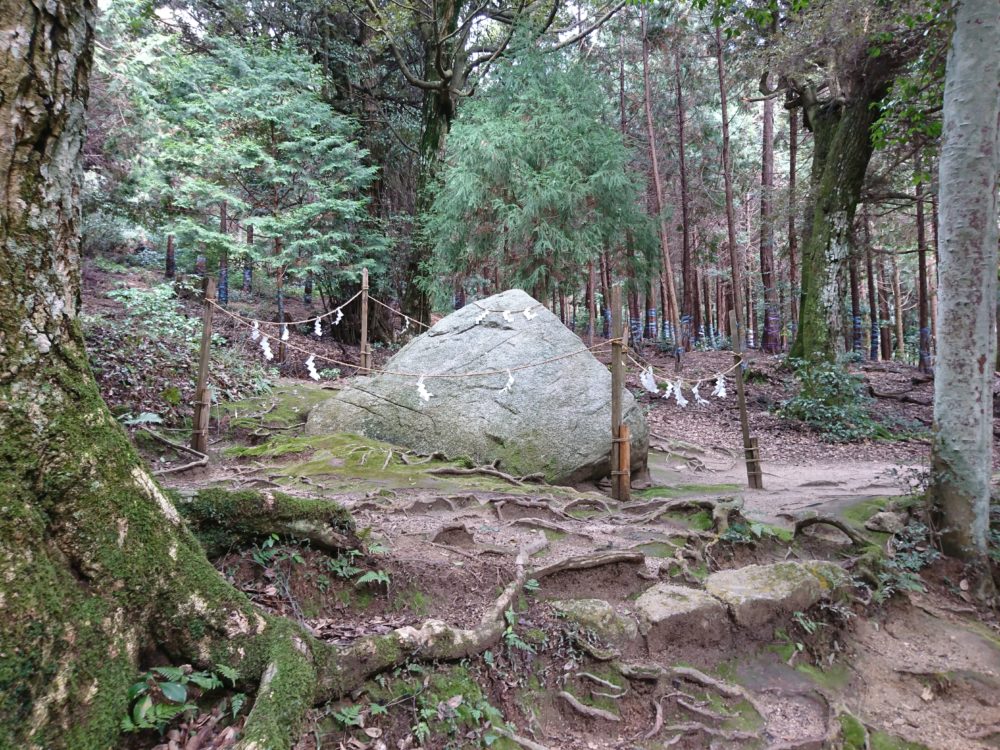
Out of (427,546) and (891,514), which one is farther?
(891,514)

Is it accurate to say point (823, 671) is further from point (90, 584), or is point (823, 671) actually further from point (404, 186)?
point (404, 186)

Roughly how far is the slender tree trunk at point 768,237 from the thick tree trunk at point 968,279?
957cm

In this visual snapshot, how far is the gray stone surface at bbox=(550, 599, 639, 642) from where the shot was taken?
3221mm

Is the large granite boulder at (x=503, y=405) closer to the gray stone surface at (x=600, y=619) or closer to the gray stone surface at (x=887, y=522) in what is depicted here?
the gray stone surface at (x=887, y=522)

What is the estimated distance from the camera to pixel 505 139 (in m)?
11.3

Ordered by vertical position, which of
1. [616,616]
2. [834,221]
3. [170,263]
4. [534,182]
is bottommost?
[616,616]

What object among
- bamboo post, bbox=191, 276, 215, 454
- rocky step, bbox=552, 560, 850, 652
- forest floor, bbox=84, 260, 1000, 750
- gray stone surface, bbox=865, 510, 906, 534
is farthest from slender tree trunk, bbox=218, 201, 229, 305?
gray stone surface, bbox=865, 510, 906, 534

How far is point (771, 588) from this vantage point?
12.3 ft

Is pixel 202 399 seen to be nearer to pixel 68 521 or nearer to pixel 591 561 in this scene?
pixel 591 561

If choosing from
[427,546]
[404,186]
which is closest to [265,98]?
[404,186]

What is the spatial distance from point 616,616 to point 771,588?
1.21m

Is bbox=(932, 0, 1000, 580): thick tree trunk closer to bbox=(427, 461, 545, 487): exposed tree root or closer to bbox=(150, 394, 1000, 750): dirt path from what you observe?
bbox=(150, 394, 1000, 750): dirt path

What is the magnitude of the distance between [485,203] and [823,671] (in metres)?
10.3

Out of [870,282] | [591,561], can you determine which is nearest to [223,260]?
[591,561]
